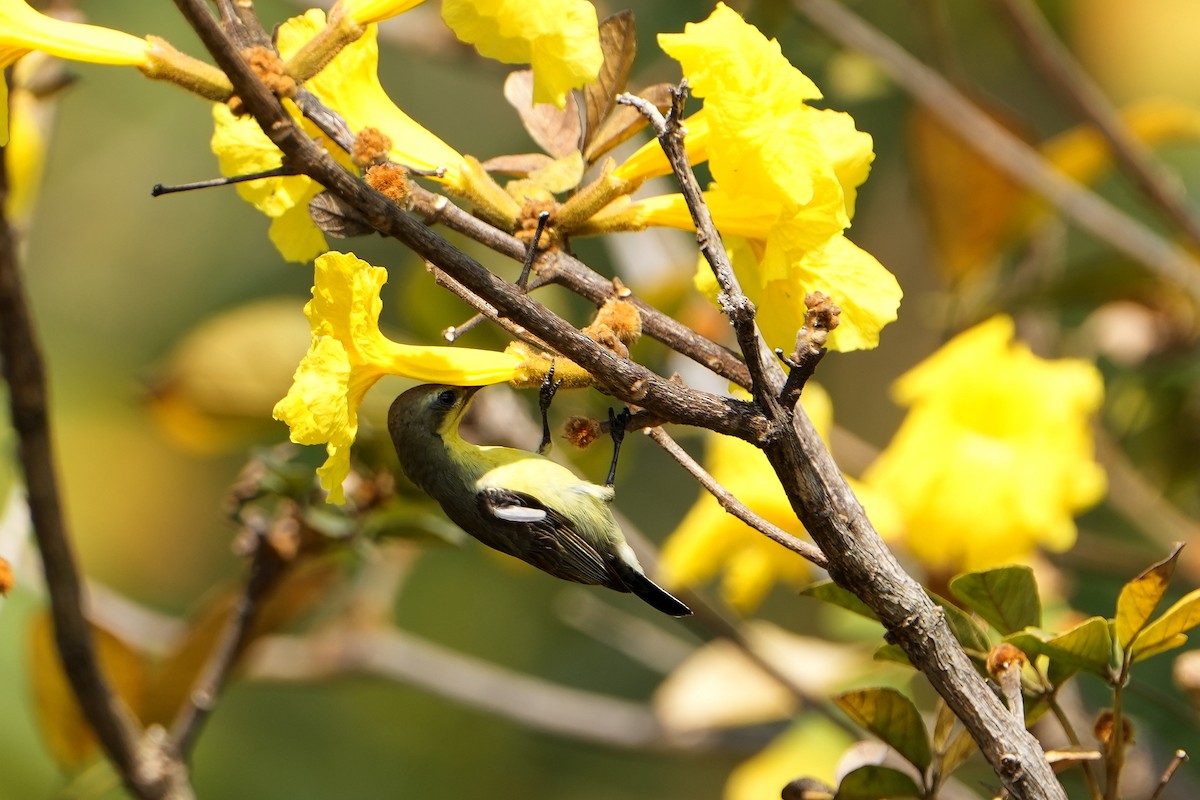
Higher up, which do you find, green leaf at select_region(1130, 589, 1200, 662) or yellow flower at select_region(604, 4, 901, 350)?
yellow flower at select_region(604, 4, 901, 350)

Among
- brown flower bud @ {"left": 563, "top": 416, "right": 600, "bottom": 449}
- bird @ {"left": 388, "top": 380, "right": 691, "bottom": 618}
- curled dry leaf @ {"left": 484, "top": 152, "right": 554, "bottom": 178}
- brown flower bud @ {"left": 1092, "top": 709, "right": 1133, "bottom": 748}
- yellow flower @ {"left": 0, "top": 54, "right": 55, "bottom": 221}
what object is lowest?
yellow flower @ {"left": 0, "top": 54, "right": 55, "bottom": 221}

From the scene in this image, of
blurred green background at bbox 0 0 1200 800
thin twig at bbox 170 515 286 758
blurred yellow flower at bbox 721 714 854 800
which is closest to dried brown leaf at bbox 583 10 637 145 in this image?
thin twig at bbox 170 515 286 758

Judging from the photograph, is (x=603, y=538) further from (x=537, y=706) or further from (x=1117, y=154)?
(x=1117, y=154)

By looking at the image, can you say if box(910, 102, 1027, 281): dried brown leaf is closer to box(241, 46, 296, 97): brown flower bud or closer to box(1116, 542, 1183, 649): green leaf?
box(1116, 542, 1183, 649): green leaf

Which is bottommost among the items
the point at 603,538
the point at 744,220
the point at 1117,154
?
the point at 603,538

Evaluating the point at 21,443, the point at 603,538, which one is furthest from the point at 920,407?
the point at 21,443
